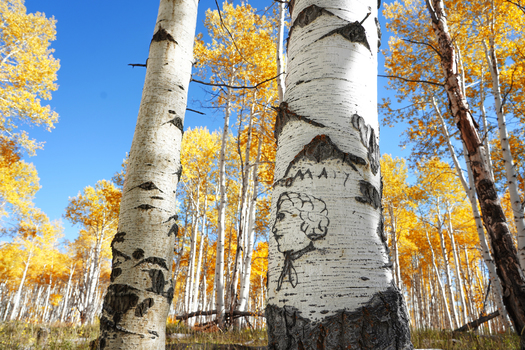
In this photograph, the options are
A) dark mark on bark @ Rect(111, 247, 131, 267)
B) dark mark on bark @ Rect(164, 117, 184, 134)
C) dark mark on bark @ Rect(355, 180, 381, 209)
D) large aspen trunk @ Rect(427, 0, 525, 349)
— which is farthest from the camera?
large aspen trunk @ Rect(427, 0, 525, 349)

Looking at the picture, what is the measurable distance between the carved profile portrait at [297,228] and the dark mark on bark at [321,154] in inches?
2.7

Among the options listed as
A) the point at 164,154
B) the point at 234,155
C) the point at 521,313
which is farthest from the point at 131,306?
the point at 234,155

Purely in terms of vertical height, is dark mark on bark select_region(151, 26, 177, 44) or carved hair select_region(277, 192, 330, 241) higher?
dark mark on bark select_region(151, 26, 177, 44)

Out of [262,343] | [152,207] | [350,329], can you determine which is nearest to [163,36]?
[152,207]

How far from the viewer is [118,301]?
1.43m

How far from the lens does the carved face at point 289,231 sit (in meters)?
0.67

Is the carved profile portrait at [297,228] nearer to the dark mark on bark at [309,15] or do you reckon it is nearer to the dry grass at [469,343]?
the dark mark on bark at [309,15]

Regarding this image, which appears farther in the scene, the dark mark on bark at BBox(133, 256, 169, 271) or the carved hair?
the dark mark on bark at BBox(133, 256, 169, 271)

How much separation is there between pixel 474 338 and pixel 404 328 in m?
3.86

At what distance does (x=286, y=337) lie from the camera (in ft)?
2.02

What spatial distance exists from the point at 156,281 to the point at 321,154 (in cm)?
126

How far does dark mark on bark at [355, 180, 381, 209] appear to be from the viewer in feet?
2.34

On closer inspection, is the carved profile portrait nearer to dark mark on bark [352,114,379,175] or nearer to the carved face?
the carved face

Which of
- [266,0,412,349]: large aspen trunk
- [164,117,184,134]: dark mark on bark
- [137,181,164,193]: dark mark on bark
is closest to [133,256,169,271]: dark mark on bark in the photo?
[137,181,164,193]: dark mark on bark
